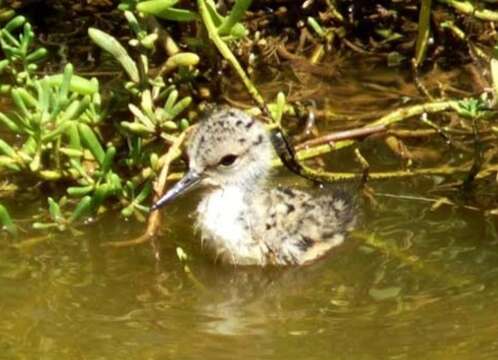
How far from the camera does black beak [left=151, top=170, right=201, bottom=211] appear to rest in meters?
6.05

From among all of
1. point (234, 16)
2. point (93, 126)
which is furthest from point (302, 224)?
point (93, 126)

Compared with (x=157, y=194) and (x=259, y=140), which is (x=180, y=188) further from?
(x=259, y=140)

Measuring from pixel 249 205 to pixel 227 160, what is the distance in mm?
237

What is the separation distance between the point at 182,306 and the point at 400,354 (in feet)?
3.38

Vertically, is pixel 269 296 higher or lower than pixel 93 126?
lower

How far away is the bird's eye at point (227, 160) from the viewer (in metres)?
6.29

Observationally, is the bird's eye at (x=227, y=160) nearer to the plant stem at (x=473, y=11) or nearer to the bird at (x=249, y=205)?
the bird at (x=249, y=205)

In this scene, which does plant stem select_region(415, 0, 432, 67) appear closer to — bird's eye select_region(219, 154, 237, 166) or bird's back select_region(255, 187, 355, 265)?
bird's back select_region(255, 187, 355, 265)

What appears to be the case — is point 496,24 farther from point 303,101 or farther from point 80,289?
point 80,289

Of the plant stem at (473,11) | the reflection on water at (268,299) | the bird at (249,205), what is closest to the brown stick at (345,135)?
the bird at (249,205)

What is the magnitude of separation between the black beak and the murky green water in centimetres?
23

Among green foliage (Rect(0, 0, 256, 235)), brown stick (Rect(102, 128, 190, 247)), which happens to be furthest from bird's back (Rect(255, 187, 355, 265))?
green foliage (Rect(0, 0, 256, 235))

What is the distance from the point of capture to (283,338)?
17.0 ft

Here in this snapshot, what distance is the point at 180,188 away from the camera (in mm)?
6129
